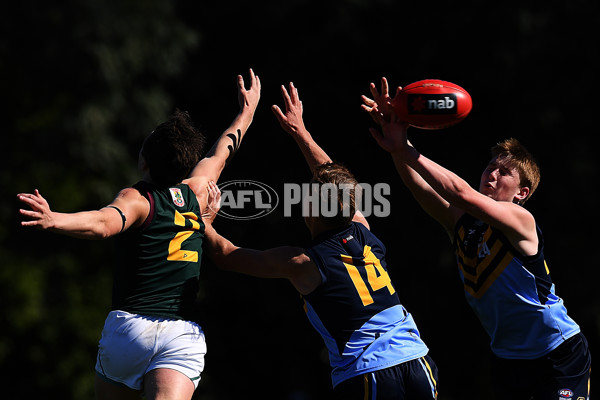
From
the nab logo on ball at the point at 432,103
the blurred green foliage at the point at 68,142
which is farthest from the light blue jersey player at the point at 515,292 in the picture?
the blurred green foliage at the point at 68,142

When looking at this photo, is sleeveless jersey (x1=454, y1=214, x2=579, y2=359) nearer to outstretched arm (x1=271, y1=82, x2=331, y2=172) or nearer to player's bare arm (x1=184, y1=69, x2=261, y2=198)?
outstretched arm (x1=271, y1=82, x2=331, y2=172)

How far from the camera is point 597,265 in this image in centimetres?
1328

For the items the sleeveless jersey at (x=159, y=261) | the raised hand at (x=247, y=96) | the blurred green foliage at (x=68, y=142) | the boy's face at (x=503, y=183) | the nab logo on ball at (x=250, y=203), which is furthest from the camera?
the nab logo on ball at (x=250, y=203)

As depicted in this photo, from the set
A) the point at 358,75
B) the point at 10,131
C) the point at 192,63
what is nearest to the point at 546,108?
the point at 358,75

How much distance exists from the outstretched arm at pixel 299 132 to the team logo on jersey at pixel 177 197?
1035mm

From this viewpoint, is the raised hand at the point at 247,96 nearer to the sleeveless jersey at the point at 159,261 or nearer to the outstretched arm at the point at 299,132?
the outstretched arm at the point at 299,132

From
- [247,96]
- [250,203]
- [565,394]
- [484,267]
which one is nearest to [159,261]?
[247,96]

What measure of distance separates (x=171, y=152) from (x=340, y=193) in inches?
36.7

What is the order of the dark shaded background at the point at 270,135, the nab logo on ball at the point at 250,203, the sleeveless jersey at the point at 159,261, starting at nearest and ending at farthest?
the sleeveless jersey at the point at 159,261
the dark shaded background at the point at 270,135
the nab logo on ball at the point at 250,203

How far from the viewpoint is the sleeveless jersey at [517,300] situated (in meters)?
4.89

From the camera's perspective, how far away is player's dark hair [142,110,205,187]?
15.5 feet

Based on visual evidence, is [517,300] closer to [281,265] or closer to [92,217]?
[281,265]

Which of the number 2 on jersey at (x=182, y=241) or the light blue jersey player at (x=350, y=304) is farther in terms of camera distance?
the number 2 on jersey at (x=182, y=241)

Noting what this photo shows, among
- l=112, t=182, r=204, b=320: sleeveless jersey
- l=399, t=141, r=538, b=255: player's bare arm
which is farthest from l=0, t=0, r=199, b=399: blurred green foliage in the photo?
l=399, t=141, r=538, b=255: player's bare arm
